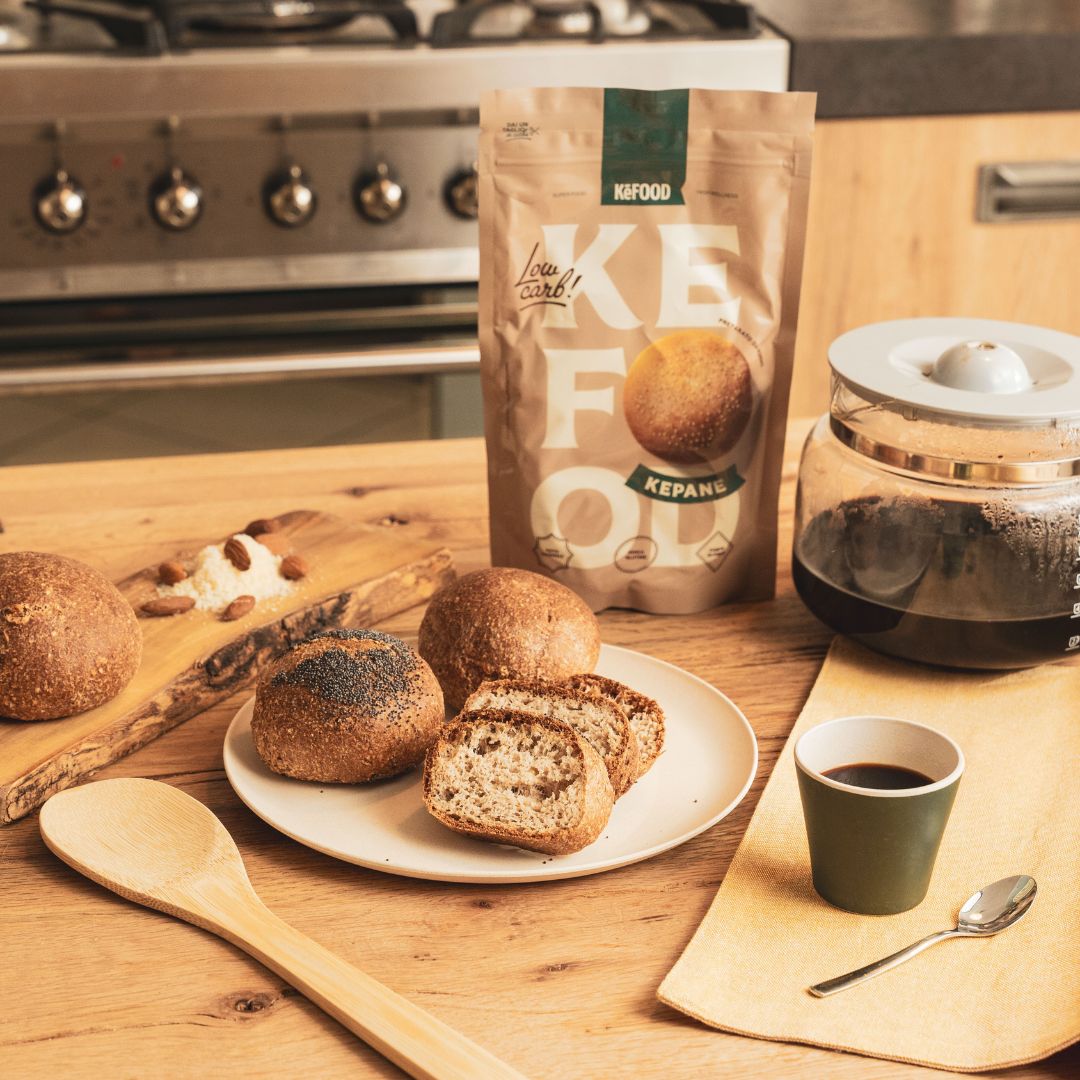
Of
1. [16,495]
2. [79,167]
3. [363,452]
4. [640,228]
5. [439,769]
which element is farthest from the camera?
[79,167]

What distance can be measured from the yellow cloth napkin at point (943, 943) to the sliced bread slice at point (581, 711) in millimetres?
92

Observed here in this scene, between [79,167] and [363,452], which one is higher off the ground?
[79,167]

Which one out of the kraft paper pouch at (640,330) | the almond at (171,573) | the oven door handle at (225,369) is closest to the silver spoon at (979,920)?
the kraft paper pouch at (640,330)

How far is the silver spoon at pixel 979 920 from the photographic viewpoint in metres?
0.70

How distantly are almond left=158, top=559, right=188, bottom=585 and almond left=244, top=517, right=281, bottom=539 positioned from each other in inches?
3.3

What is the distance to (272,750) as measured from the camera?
848mm

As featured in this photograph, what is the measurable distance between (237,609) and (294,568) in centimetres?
8

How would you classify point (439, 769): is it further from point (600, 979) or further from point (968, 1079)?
point (968, 1079)

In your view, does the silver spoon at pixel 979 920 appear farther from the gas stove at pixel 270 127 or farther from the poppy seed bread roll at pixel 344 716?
the gas stove at pixel 270 127

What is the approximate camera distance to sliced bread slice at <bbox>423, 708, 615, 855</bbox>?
778mm

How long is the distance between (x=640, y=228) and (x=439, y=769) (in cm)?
48

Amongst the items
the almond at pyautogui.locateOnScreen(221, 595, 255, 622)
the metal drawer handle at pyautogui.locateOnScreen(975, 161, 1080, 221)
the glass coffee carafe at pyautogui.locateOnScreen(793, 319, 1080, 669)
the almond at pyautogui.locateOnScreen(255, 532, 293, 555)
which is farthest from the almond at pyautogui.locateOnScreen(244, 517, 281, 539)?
the metal drawer handle at pyautogui.locateOnScreen(975, 161, 1080, 221)

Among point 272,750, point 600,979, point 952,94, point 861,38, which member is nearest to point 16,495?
point 272,750

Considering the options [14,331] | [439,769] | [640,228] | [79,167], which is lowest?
[14,331]
